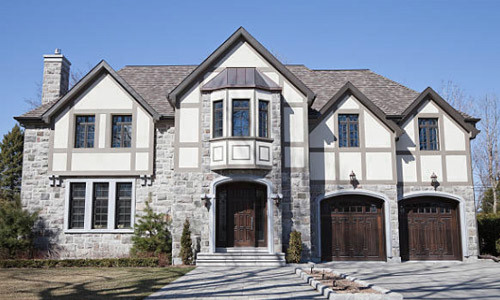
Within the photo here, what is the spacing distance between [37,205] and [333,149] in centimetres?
1207

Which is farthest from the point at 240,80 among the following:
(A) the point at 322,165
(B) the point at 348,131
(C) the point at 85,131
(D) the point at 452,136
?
(D) the point at 452,136

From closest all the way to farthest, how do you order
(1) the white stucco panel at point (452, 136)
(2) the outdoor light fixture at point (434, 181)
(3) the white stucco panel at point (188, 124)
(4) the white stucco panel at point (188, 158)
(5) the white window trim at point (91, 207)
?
(4) the white stucco panel at point (188, 158) < (3) the white stucco panel at point (188, 124) < (5) the white window trim at point (91, 207) < (2) the outdoor light fixture at point (434, 181) < (1) the white stucco panel at point (452, 136)

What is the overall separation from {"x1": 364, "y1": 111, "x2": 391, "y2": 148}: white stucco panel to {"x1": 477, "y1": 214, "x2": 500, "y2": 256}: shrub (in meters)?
5.88

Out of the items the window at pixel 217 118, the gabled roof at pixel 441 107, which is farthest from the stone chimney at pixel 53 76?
the gabled roof at pixel 441 107

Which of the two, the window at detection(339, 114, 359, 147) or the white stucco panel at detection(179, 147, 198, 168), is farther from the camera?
the window at detection(339, 114, 359, 147)

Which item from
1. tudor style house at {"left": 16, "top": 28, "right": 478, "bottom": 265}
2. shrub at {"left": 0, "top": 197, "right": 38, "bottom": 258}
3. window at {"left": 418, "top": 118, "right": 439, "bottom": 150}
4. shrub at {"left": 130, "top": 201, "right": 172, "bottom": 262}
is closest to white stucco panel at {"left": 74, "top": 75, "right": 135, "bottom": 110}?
tudor style house at {"left": 16, "top": 28, "right": 478, "bottom": 265}

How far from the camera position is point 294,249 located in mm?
15852

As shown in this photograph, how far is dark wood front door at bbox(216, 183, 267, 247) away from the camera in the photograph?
53.9 ft

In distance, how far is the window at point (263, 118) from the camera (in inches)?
650

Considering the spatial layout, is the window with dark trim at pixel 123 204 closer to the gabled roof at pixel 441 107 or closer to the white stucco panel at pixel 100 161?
the white stucco panel at pixel 100 161

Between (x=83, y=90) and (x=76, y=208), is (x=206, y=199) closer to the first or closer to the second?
(x=76, y=208)

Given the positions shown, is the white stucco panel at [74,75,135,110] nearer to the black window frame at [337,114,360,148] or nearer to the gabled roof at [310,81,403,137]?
the gabled roof at [310,81,403,137]

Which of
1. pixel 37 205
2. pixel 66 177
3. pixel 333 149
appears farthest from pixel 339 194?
pixel 37 205

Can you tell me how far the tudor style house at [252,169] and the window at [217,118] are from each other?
0.04m
